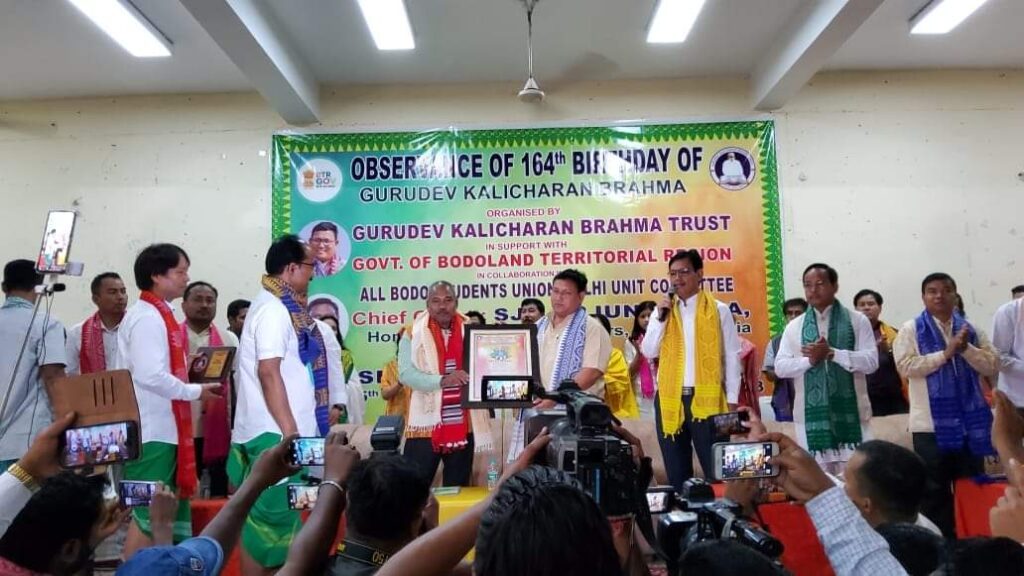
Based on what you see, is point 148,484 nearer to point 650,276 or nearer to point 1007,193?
point 650,276

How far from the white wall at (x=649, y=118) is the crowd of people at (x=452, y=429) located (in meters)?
0.64

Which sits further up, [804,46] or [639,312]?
[804,46]

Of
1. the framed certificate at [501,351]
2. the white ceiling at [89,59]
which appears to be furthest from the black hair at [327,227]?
the framed certificate at [501,351]

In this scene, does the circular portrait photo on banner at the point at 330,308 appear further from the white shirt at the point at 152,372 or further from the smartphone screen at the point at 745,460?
the smartphone screen at the point at 745,460

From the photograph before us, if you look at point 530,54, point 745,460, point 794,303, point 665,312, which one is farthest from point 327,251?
point 745,460

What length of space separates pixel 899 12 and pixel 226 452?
15.1 feet

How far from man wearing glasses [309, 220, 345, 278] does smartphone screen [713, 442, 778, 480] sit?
4102mm

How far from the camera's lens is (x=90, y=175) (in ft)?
17.7

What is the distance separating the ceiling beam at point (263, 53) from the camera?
12.5ft

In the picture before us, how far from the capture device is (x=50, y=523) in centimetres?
135

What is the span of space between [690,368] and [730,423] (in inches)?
84.0

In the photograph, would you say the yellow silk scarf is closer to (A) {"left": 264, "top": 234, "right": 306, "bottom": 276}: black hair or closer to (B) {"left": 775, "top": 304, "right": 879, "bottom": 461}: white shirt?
(B) {"left": 775, "top": 304, "right": 879, "bottom": 461}: white shirt

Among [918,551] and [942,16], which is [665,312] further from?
[942,16]

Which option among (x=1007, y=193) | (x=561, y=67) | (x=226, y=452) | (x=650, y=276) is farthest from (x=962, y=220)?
(x=226, y=452)
